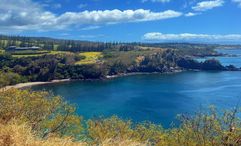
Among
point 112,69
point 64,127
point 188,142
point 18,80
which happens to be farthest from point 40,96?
point 112,69

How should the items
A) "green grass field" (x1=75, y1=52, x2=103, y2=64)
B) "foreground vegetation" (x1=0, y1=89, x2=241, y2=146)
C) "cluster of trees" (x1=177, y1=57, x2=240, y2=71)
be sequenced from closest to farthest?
"foreground vegetation" (x1=0, y1=89, x2=241, y2=146) < "green grass field" (x1=75, y1=52, x2=103, y2=64) < "cluster of trees" (x1=177, y1=57, x2=240, y2=71)

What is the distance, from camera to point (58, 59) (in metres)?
109

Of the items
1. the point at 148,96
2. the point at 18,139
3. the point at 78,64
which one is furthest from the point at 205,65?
the point at 18,139

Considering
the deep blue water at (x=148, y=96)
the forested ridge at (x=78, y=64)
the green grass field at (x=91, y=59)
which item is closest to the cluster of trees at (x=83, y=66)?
the forested ridge at (x=78, y=64)

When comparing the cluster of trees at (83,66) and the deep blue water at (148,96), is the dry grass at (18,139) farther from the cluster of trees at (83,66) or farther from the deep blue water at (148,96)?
the cluster of trees at (83,66)

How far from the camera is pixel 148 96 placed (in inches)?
2867

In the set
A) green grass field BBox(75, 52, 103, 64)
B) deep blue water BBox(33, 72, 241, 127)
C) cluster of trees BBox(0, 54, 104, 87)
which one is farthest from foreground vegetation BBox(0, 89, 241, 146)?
green grass field BBox(75, 52, 103, 64)

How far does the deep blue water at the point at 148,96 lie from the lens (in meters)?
56.5

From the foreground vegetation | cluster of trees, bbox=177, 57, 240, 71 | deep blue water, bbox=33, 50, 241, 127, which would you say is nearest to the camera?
the foreground vegetation

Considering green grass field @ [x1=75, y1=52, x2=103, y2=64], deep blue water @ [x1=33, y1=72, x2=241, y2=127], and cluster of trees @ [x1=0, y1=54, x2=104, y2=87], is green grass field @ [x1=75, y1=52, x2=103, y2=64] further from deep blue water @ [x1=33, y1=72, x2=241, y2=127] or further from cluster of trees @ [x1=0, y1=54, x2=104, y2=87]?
deep blue water @ [x1=33, y1=72, x2=241, y2=127]

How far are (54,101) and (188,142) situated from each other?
10.9 meters

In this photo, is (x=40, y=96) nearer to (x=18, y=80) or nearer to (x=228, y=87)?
(x=228, y=87)

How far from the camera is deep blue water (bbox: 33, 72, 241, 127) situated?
56.5 metres

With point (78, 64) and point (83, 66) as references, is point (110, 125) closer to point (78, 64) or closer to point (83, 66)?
point (83, 66)
